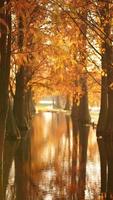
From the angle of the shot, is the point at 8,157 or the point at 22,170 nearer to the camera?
the point at 22,170

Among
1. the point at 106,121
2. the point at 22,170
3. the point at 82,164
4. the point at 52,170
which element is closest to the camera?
the point at 52,170

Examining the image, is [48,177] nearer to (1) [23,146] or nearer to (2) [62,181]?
(2) [62,181]

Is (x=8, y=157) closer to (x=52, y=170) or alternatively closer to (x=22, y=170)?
(x=22, y=170)

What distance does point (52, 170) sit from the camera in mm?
15273

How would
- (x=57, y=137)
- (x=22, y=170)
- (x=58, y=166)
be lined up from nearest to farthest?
(x=22, y=170) → (x=58, y=166) → (x=57, y=137)

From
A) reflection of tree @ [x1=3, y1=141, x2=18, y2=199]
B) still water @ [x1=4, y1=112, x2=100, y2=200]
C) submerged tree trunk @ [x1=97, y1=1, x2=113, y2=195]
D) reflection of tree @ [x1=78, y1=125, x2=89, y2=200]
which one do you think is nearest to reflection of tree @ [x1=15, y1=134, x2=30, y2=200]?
still water @ [x1=4, y1=112, x2=100, y2=200]

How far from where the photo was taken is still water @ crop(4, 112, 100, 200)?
38.1 feet

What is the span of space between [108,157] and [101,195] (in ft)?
22.9

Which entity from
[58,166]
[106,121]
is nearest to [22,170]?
[58,166]

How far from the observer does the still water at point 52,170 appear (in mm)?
11625

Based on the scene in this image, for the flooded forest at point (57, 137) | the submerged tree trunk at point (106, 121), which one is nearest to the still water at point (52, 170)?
the flooded forest at point (57, 137)

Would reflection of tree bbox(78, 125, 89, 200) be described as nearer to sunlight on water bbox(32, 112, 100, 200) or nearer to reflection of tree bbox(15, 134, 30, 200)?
sunlight on water bbox(32, 112, 100, 200)

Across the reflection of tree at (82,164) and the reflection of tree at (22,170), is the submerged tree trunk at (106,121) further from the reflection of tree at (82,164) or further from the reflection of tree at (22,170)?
the reflection of tree at (22,170)

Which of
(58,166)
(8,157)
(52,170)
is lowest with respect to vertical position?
(52,170)
